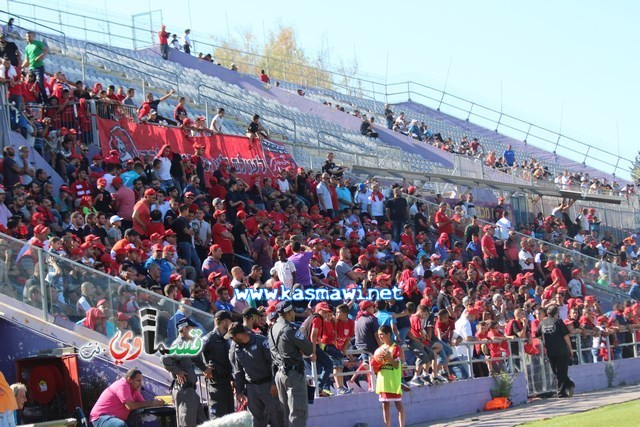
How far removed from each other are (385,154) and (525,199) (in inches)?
186

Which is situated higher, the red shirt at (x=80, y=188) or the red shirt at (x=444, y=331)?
the red shirt at (x=80, y=188)

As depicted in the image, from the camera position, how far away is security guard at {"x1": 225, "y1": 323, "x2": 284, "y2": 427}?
45.9ft

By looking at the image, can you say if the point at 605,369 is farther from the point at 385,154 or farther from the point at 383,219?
the point at 385,154

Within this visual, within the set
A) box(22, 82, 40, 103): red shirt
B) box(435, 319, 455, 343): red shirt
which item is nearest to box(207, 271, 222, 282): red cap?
box(435, 319, 455, 343): red shirt

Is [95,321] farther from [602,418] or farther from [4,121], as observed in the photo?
[602,418]

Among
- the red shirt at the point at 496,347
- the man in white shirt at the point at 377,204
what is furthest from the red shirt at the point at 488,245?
the red shirt at the point at 496,347

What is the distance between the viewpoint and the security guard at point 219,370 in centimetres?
1452

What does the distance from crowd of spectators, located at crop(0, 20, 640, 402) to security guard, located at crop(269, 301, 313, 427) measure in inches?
21.9

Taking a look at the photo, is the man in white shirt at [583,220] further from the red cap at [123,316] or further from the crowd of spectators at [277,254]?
the red cap at [123,316]

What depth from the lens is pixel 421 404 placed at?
61.3ft

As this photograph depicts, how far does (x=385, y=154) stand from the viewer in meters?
38.1

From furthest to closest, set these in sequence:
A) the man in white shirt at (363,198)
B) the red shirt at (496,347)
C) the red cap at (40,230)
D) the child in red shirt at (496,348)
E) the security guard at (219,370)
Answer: the man in white shirt at (363,198) → the red shirt at (496,347) → the child in red shirt at (496,348) → the red cap at (40,230) → the security guard at (219,370)

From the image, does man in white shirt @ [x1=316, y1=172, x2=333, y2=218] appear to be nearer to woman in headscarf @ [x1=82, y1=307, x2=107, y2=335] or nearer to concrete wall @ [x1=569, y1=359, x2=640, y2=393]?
concrete wall @ [x1=569, y1=359, x2=640, y2=393]

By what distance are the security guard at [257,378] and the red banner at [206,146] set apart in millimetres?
10345
